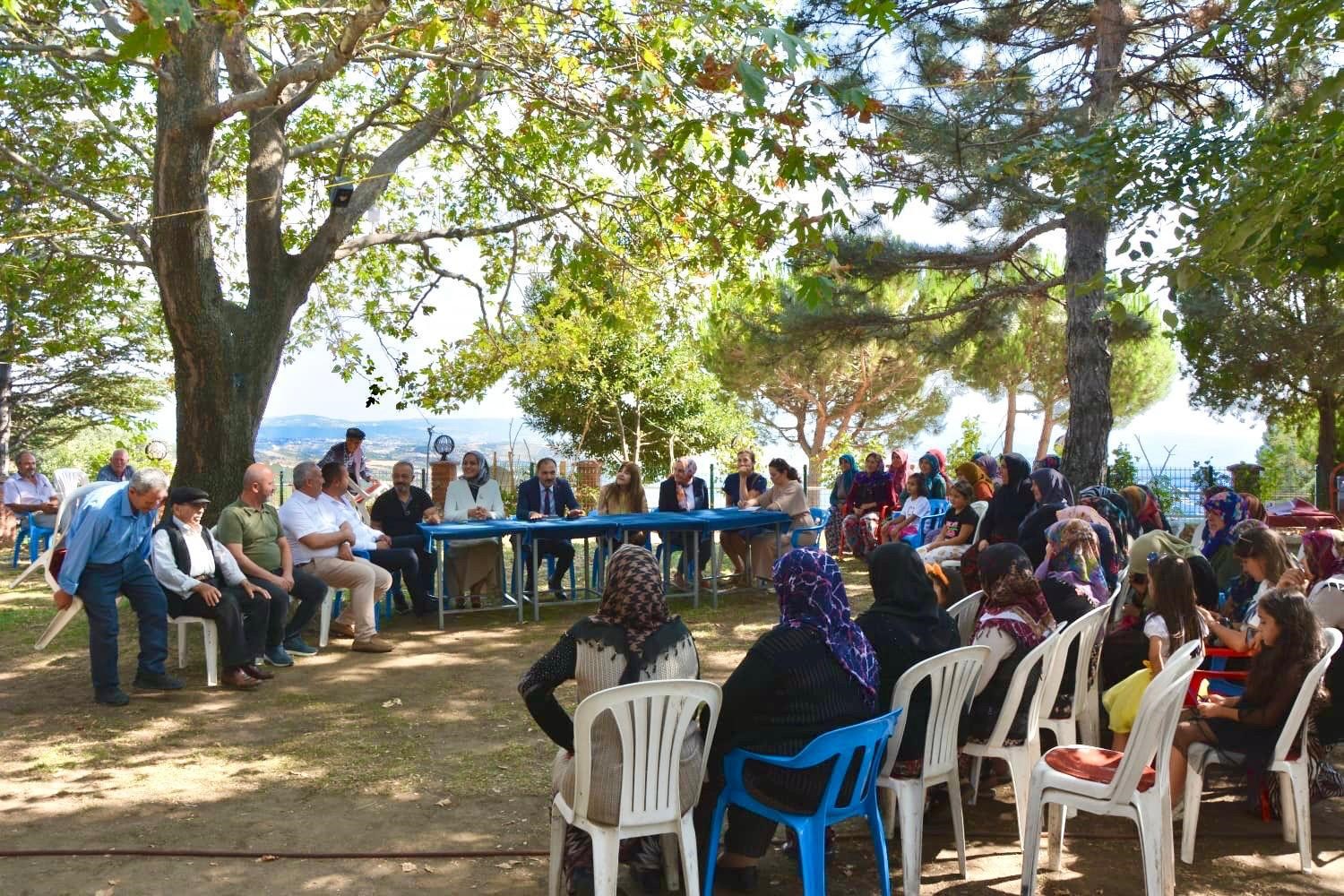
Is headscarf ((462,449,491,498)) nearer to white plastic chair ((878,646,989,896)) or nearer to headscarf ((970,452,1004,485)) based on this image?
headscarf ((970,452,1004,485))

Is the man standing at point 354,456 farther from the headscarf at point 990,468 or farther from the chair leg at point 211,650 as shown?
the headscarf at point 990,468

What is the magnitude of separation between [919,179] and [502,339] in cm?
478

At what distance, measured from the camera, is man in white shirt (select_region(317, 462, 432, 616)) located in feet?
24.9

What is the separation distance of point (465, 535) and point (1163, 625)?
5169 mm

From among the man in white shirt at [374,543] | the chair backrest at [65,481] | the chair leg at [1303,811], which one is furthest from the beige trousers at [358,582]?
the chair backrest at [65,481]

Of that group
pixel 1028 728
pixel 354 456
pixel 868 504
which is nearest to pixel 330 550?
pixel 354 456

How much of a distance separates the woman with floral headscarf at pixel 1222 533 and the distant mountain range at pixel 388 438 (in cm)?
609

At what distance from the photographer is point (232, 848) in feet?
13.0

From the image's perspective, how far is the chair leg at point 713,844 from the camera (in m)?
3.33

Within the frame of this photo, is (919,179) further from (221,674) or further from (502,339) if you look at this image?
(221,674)

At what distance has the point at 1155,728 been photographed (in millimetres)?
3170

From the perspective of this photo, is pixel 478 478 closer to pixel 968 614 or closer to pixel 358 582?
pixel 358 582

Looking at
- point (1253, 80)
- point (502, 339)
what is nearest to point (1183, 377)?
point (1253, 80)

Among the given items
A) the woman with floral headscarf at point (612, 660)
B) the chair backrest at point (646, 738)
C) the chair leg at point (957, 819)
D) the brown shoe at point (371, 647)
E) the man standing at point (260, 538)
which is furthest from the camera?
the brown shoe at point (371, 647)
